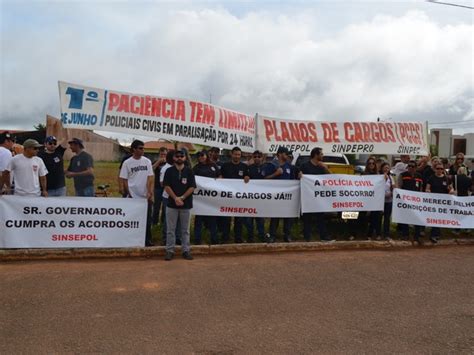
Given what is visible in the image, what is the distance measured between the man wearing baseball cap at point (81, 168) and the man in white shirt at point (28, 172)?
795 millimetres

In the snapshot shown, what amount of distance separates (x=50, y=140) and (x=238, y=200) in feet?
11.7

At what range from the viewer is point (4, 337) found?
13.6ft

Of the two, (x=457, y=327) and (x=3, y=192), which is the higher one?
(x=3, y=192)

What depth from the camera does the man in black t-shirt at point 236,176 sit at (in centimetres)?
849

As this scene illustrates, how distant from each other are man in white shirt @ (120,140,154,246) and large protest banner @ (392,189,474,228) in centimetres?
496

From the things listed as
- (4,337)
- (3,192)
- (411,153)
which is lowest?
(4,337)

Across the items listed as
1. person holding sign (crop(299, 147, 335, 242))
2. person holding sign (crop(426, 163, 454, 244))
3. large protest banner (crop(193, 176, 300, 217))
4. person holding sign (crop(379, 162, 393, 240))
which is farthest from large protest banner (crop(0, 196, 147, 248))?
person holding sign (crop(426, 163, 454, 244))

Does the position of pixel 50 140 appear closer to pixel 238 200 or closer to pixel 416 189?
Answer: pixel 238 200

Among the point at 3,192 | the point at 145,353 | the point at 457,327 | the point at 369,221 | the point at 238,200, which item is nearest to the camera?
the point at 145,353

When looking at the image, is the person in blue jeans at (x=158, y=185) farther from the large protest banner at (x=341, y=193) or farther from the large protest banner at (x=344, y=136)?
the large protest banner at (x=341, y=193)

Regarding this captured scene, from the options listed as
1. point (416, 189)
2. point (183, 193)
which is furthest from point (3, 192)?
point (416, 189)

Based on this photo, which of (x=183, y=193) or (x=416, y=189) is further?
(x=416, y=189)

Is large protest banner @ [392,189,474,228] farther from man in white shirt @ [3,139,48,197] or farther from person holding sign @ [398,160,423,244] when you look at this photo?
man in white shirt @ [3,139,48,197]

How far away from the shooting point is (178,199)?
283 inches
